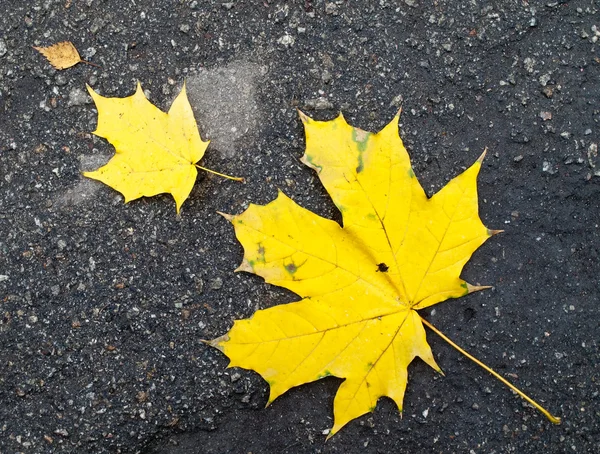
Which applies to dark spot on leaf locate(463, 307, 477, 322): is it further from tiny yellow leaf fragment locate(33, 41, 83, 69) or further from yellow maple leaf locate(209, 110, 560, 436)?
tiny yellow leaf fragment locate(33, 41, 83, 69)

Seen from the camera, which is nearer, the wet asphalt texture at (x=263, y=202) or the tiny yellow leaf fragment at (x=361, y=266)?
the tiny yellow leaf fragment at (x=361, y=266)

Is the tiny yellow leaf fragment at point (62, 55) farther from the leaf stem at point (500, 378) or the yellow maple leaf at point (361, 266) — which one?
the leaf stem at point (500, 378)

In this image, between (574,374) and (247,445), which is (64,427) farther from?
(574,374)

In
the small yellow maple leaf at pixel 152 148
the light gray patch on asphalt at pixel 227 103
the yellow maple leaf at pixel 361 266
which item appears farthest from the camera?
the light gray patch on asphalt at pixel 227 103

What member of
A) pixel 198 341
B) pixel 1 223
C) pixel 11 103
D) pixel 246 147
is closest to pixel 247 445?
pixel 198 341

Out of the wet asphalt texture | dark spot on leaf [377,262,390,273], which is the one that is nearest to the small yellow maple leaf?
the wet asphalt texture

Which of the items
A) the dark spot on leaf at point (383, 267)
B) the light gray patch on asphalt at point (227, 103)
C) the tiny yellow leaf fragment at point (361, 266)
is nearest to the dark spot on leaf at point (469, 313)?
the tiny yellow leaf fragment at point (361, 266)
